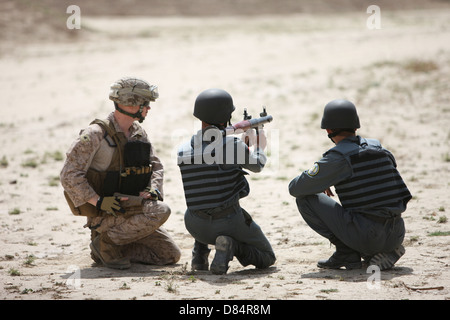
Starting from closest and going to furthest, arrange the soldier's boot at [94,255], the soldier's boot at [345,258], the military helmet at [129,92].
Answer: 1. the soldier's boot at [345,258]
2. the military helmet at [129,92]
3. the soldier's boot at [94,255]

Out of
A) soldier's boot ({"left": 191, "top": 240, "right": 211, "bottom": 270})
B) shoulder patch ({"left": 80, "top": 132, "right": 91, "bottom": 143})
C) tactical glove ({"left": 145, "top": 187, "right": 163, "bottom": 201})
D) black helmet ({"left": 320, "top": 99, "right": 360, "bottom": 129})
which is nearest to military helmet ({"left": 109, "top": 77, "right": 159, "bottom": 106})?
shoulder patch ({"left": 80, "top": 132, "right": 91, "bottom": 143})

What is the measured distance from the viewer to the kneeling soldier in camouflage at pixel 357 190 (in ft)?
16.3

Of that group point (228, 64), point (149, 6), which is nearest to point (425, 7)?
point (149, 6)

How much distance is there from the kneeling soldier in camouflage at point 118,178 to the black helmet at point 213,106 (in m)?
0.65

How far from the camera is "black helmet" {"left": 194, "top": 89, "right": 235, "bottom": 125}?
5160 mm

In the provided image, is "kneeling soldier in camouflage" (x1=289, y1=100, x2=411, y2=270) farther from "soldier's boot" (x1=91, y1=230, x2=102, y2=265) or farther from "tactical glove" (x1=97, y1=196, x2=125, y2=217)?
"soldier's boot" (x1=91, y1=230, x2=102, y2=265)

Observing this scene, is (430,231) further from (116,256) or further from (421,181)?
(116,256)

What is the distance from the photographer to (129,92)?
557 centimetres

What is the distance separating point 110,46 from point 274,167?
16.0 metres

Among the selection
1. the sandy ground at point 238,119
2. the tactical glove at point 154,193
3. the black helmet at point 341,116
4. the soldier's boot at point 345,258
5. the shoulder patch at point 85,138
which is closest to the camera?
the sandy ground at point 238,119

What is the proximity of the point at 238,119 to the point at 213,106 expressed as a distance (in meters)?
7.74

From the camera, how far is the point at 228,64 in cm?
1873

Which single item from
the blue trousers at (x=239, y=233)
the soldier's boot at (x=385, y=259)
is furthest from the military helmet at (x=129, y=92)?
the soldier's boot at (x=385, y=259)

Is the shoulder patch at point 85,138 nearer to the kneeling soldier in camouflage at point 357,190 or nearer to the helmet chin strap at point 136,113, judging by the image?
the helmet chin strap at point 136,113
